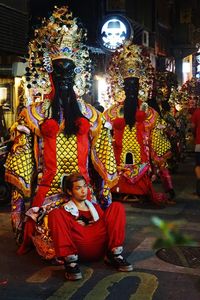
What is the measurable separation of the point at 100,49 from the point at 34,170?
1174cm

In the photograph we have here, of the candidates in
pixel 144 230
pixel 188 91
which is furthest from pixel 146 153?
pixel 188 91

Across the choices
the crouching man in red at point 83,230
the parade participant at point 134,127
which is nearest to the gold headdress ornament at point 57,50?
the crouching man in red at point 83,230

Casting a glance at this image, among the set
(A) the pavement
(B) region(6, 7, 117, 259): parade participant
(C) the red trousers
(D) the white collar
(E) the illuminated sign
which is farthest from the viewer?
(E) the illuminated sign

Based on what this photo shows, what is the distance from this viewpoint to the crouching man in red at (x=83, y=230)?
183 inches

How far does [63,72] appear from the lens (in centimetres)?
539

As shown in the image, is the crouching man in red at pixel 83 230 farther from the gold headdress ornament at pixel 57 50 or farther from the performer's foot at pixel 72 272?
the gold headdress ornament at pixel 57 50

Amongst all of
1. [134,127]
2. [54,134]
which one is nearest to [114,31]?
[134,127]

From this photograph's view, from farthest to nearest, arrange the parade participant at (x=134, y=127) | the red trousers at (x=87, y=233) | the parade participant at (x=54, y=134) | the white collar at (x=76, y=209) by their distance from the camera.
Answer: the parade participant at (x=134, y=127), the parade participant at (x=54, y=134), the white collar at (x=76, y=209), the red trousers at (x=87, y=233)

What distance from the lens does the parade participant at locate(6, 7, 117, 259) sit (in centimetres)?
530

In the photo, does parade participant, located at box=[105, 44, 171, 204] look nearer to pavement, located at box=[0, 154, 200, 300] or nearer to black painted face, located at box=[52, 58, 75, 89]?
pavement, located at box=[0, 154, 200, 300]

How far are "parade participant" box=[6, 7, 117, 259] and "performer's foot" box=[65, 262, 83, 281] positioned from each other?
0.42m

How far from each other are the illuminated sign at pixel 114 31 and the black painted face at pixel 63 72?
31.5 ft

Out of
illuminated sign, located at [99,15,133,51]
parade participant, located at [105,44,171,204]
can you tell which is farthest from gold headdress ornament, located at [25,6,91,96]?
illuminated sign, located at [99,15,133,51]

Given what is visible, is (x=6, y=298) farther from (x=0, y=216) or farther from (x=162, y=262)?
(x=0, y=216)
